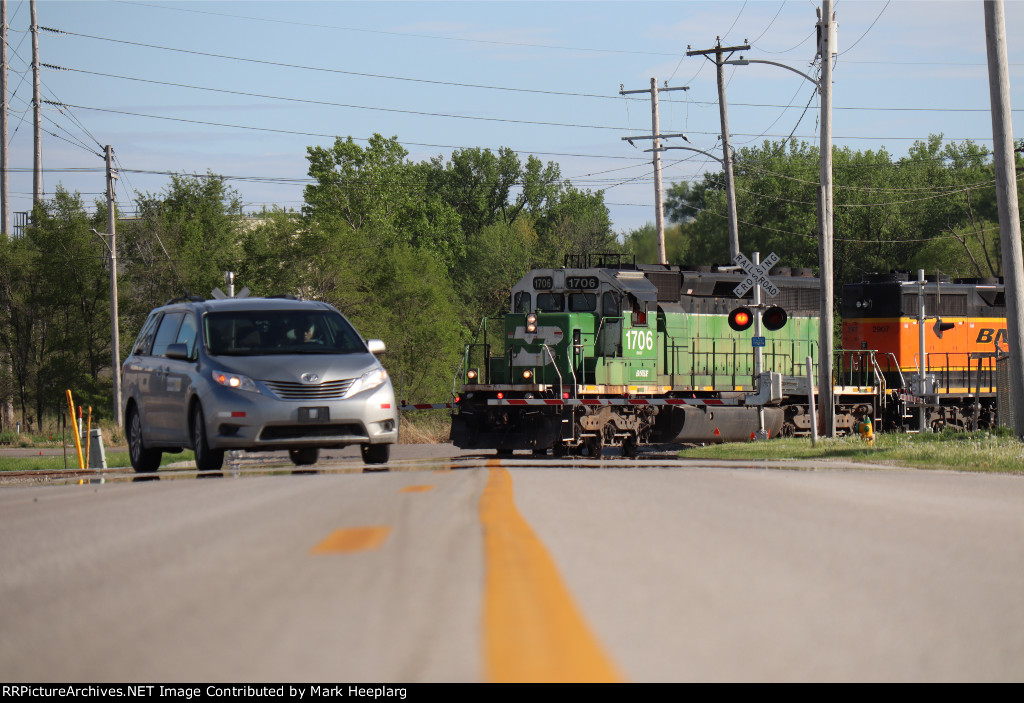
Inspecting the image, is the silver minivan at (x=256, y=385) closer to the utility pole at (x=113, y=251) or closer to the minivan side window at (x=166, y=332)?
the minivan side window at (x=166, y=332)

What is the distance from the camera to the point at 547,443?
2402 cm

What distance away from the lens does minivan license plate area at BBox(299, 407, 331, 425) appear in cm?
1241

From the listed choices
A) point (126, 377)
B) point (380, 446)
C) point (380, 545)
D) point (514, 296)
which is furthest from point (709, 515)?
point (514, 296)

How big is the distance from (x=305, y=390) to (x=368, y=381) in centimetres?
78

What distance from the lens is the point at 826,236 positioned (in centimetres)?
2723

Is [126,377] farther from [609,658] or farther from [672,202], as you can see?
[672,202]

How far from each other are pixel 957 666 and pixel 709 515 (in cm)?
382

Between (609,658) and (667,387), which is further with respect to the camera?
(667,387)

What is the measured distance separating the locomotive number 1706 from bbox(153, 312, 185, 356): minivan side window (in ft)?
40.3

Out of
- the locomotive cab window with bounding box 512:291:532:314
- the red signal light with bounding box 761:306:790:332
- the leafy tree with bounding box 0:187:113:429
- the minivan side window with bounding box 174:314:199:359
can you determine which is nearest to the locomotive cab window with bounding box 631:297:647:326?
the locomotive cab window with bounding box 512:291:532:314

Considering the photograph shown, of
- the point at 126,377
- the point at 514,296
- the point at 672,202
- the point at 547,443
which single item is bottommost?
the point at 547,443

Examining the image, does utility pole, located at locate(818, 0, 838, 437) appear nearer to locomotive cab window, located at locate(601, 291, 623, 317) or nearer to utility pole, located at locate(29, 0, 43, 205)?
locomotive cab window, located at locate(601, 291, 623, 317)

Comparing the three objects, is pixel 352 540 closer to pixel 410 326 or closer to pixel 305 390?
pixel 305 390

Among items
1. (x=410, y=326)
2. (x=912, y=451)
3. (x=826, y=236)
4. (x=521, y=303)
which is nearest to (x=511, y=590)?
(x=912, y=451)
